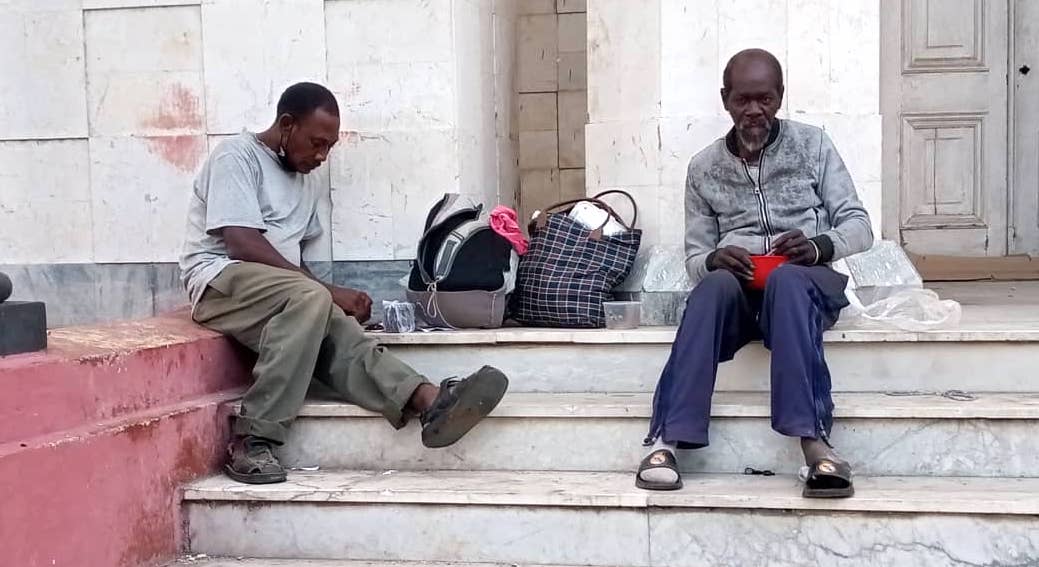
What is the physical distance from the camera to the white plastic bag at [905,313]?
12.2 ft

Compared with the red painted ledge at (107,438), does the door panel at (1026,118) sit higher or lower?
higher

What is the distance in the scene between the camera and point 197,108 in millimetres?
4730

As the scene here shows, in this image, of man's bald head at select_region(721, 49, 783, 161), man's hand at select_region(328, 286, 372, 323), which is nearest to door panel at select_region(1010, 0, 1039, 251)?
man's bald head at select_region(721, 49, 783, 161)

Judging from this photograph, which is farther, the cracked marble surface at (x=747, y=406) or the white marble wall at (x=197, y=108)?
the white marble wall at (x=197, y=108)

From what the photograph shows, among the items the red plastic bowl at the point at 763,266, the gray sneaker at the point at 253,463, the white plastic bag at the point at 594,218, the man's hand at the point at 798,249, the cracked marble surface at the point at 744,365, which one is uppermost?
the white plastic bag at the point at 594,218

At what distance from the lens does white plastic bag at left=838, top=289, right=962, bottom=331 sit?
373 centimetres

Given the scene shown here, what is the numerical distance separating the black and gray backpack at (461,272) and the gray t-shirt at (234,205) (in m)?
0.50

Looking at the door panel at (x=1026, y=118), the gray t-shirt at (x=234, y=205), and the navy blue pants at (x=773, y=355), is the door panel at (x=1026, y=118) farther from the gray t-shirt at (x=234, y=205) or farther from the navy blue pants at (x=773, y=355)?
the gray t-shirt at (x=234, y=205)

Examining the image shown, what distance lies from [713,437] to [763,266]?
0.56 metres

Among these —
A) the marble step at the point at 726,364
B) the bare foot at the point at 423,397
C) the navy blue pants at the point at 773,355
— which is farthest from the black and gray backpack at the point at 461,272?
the navy blue pants at the point at 773,355

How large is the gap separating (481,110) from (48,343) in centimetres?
234

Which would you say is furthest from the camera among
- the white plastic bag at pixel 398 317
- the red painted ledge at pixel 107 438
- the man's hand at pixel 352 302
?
the white plastic bag at pixel 398 317

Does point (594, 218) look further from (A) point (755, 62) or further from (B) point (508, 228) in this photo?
(A) point (755, 62)

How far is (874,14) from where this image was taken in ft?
14.5
